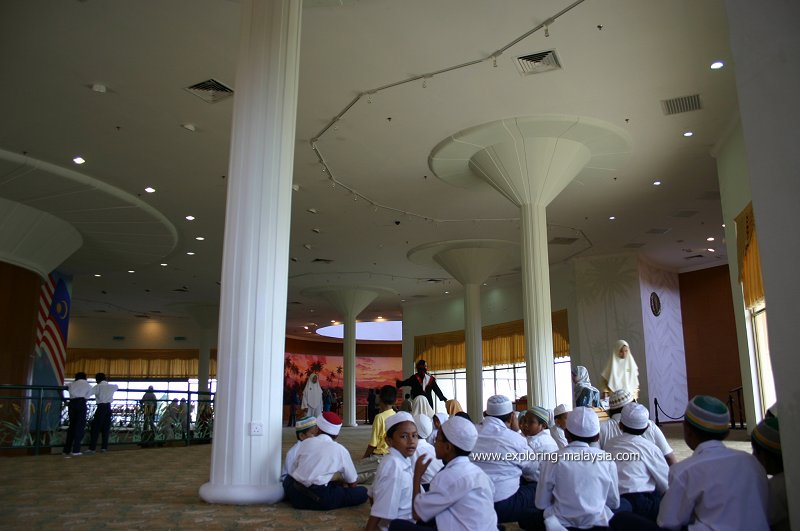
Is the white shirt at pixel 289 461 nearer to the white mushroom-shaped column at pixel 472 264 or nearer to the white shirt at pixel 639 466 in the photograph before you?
the white shirt at pixel 639 466

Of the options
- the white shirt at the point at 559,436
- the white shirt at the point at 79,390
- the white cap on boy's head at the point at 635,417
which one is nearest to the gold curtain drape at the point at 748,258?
the white shirt at the point at 559,436

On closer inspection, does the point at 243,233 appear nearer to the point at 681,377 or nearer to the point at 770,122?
the point at 770,122

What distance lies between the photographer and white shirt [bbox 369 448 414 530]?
3822mm

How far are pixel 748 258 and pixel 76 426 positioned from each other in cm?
1160

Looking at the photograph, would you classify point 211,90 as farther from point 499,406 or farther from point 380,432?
point 499,406

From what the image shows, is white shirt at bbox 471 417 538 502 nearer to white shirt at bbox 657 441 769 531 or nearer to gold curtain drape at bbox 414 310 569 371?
white shirt at bbox 657 441 769 531

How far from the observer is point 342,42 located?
7.71 metres

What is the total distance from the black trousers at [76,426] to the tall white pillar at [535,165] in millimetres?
7608

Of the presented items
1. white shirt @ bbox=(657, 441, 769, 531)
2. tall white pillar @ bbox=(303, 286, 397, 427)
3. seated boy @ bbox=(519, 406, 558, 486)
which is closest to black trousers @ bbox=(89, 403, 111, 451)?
seated boy @ bbox=(519, 406, 558, 486)

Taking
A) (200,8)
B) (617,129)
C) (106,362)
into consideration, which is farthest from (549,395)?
(106,362)

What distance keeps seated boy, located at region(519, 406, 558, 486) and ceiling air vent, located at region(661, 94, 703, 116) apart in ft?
18.7

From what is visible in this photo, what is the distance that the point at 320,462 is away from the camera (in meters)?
5.13

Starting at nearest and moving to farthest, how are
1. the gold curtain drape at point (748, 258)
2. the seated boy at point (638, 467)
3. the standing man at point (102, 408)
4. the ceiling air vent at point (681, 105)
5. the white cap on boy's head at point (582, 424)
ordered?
the white cap on boy's head at point (582, 424) < the seated boy at point (638, 467) < the ceiling air vent at point (681, 105) < the gold curtain drape at point (748, 258) < the standing man at point (102, 408)

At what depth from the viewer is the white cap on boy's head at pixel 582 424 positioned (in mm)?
4090
